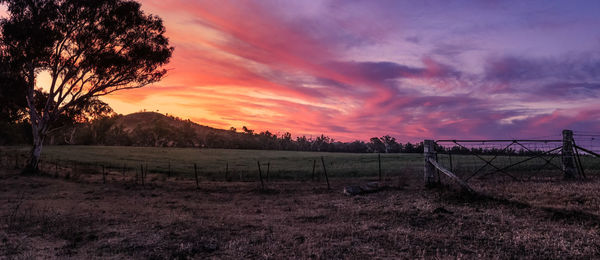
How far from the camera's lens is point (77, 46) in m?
30.3

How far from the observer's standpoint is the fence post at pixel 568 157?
70.1 feet

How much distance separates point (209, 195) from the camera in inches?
802

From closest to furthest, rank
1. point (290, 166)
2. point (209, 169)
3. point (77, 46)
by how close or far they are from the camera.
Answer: point (77, 46) → point (209, 169) → point (290, 166)

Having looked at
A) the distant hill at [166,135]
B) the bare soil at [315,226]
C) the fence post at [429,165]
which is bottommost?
the bare soil at [315,226]

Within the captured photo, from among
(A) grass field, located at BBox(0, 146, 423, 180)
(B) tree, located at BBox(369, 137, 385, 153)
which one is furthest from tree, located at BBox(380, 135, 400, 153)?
(A) grass field, located at BBox(0, 146, 423, 180)

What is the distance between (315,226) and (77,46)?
30.0 m

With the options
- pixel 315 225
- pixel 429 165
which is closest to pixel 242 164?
pixel 429 165

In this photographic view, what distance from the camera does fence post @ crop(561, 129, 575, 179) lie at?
842 inches

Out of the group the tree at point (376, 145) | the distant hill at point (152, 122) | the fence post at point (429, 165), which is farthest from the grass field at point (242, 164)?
the distant hill at point (152, 122)

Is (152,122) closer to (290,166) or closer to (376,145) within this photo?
(376,145)

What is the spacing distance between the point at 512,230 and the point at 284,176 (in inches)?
961

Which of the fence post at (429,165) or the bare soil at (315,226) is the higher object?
the fence post at (429,165)

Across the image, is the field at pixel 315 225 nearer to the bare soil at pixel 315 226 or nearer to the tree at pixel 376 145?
the bare soil at pixel 315 226

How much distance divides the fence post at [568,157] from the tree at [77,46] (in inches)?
1337
